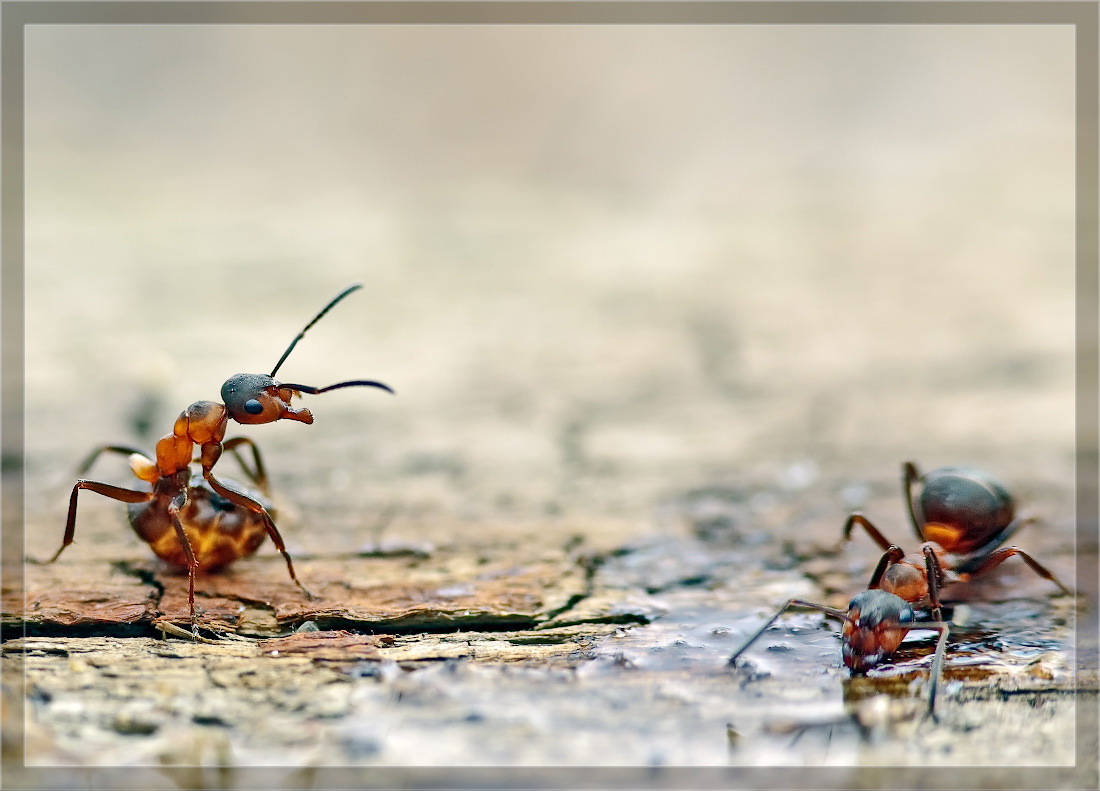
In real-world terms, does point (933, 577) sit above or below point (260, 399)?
below

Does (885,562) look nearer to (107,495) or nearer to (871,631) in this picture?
(871,631)

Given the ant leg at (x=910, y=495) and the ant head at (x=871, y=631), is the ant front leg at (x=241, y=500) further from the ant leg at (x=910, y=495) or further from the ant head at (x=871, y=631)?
the ant leg at (x=910, y=495)

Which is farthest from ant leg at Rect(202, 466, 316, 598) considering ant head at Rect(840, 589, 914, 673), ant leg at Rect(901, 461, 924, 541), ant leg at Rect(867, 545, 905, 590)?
ant leg at Rect(901, 461, 924, 541)

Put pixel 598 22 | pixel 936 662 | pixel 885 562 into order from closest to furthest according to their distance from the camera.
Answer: pixel 936 662
pixel 885 562
pixel 598 22

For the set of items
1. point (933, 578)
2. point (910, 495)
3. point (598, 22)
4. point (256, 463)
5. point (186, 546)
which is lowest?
point (933, 578)

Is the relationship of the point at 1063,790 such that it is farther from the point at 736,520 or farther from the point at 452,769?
the point at 736,520

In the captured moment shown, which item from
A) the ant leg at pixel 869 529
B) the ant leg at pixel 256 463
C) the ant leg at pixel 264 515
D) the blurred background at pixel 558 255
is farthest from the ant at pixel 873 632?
the ant leg at pixel 256 463

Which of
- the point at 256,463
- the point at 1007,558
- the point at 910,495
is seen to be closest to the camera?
the point at 1007,558

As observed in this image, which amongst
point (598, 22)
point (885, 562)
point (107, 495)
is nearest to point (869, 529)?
point (885, 562)
